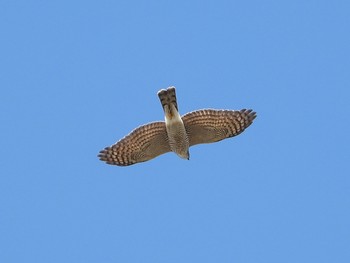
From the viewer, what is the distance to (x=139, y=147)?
27250mm

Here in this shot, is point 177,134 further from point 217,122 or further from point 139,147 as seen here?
point 139,147

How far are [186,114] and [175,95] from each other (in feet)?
2.92

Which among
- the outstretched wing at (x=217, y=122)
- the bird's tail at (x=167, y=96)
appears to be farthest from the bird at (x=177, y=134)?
the bird's tail at (x=167, y=96)

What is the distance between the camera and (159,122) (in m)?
26.9

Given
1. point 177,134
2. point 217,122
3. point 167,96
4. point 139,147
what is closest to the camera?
point 167,96

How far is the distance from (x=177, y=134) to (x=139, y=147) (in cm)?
140

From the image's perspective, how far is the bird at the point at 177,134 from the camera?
26547 millimetres

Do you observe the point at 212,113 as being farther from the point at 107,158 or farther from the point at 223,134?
the point at 107,158

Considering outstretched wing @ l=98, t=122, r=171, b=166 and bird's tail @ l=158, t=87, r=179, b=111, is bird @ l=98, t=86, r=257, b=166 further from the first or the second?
bird's tail @ l=158, t=87, r=179, b=111

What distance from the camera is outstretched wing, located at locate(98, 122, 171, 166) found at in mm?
27000

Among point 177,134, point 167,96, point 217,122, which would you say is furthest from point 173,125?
point 217,122

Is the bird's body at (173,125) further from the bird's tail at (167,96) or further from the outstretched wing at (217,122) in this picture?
the outstretched wing at (217,122)

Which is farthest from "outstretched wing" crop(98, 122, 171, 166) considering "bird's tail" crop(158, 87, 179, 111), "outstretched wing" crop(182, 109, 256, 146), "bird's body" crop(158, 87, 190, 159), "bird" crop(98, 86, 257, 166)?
"bird's tail" crop(158, 87, 179, 111)

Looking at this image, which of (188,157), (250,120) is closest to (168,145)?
(188,157)
